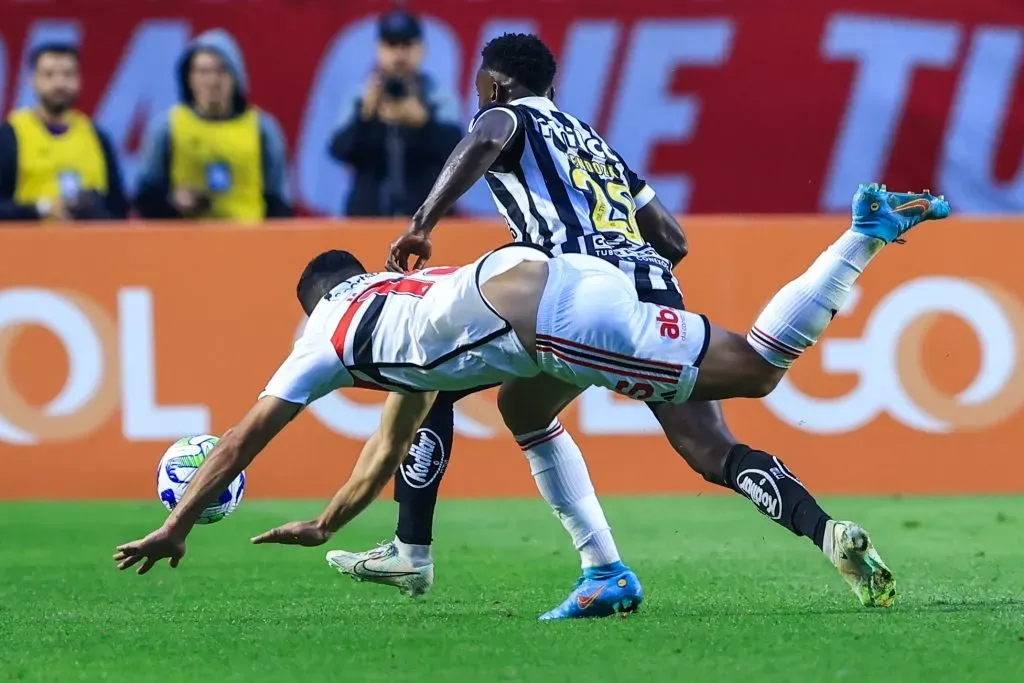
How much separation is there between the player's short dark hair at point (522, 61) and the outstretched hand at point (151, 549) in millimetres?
2039

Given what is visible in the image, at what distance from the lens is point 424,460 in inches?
263

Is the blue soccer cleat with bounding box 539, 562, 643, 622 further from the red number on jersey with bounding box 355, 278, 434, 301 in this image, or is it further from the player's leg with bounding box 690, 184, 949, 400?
the red number on jersey with bounding box 355, 278, 434, 301

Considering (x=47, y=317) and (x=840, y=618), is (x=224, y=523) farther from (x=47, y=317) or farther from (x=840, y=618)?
(x=840, y=618)

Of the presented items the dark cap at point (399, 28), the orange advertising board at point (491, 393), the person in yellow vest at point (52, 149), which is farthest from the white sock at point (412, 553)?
the dark cap at point (399, 28)

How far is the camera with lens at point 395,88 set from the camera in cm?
1172

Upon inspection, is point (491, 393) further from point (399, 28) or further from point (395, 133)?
point (399, 28)

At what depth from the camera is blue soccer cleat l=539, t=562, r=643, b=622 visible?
621 cm

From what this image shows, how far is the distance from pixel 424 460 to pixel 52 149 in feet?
19.6

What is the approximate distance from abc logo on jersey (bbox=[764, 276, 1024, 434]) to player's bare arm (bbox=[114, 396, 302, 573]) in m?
5.11

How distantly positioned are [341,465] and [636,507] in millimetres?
1726

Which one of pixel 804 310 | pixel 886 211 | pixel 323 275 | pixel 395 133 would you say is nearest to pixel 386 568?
pixel 323 275

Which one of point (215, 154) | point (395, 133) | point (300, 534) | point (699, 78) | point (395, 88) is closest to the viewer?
point (300, 534)

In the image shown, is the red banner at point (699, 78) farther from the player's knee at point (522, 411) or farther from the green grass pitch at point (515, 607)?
the player's knee at point (522, 411)

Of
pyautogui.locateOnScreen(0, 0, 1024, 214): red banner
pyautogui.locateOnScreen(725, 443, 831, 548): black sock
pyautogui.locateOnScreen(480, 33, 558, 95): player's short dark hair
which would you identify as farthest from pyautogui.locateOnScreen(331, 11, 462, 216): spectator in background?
pyautogui.locateOnScreen(725, 443, 831, 548): black sock
